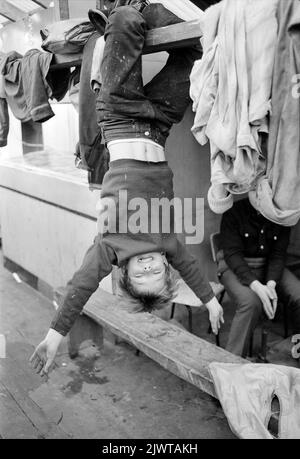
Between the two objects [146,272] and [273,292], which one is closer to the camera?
[146,272]

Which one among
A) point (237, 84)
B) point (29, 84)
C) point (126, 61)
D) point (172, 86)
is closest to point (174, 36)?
point (126, 61)

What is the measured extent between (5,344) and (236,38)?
11.6 ft

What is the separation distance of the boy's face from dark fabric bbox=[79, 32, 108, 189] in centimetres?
85

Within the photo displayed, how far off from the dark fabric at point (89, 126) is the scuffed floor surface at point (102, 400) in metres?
1.67

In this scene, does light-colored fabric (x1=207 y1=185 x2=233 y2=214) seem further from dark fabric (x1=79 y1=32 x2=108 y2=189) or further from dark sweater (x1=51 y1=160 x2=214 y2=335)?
dark fabric (x1=79 y1=32 x2=108 y2=189)

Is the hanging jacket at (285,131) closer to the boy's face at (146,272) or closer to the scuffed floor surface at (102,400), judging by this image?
the boy's face at (146,272)

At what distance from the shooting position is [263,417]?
8.25 feet

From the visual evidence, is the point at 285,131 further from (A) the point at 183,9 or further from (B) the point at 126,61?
(A) the point at 183,9

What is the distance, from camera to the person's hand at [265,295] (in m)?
3.46

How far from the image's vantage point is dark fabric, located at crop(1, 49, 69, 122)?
3496 millimetres

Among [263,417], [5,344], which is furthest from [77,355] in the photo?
[263,417]

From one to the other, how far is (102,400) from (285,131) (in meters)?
2.47

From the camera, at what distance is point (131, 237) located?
2695mm

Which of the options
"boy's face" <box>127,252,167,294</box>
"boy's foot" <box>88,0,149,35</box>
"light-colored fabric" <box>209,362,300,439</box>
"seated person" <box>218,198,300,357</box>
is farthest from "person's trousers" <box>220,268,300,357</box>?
"boy's foot" <box>88,0,149,35</box>
